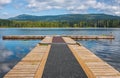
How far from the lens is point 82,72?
37.6 feet

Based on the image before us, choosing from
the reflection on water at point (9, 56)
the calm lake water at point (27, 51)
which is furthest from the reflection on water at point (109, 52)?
the reflection on water at point (9, 56)

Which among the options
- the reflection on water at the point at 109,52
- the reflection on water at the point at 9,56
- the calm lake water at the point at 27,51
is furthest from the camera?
the reflection on water at the point at 109,52

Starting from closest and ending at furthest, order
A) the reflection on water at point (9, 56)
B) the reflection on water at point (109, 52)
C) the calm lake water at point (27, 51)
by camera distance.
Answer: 1. the reflection on water at point (9, 56)
2. the calm lake water at point (27, 51)
3. the reflection on water at point (109, 52)

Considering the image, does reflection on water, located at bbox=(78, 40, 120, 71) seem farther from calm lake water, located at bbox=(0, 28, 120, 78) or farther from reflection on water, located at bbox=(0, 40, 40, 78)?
reflection on water, located at bbox=(0, 40, 40, 78)

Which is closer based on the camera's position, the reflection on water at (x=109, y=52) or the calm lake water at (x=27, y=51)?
the calm lake water at (x=27, y=51)

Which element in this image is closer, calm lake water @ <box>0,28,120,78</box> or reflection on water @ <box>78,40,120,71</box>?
calm lake water @ <box>0,28,120,78</box>

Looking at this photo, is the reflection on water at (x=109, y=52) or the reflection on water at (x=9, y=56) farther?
the reflection on water at (x=109, y=52)

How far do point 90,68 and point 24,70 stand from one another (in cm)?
321

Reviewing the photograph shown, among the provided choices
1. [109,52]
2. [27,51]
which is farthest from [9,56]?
[109,52]

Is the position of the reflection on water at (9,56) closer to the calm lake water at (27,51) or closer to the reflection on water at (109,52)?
Result: the calm lake water at (27,51)

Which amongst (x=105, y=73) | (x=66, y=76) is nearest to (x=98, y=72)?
(x=105, y=73)

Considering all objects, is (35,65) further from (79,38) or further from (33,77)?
(79,38)

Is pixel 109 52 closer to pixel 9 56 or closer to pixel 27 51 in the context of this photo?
pixel 27 51

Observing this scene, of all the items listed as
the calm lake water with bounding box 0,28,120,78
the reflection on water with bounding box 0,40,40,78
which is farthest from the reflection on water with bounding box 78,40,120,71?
the reflection on water with bounding box 0,40,40,78
